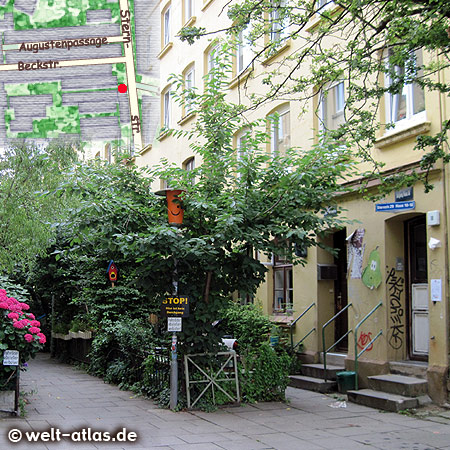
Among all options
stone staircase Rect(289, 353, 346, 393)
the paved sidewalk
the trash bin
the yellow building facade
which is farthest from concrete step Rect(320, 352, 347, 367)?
the paved sidewalk

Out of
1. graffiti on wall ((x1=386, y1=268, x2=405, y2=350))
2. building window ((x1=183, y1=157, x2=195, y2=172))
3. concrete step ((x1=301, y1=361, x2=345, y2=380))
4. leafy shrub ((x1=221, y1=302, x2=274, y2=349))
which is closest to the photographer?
graffiti on wall ((x1=386, y1=268, x2=405, y2=350))

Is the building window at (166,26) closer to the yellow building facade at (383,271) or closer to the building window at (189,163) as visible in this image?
the building window at (189,163)

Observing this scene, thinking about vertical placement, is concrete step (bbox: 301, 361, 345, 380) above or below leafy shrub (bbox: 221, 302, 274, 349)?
below

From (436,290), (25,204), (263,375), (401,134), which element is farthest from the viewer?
(25,204)

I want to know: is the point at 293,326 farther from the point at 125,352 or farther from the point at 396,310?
the point at 125,352

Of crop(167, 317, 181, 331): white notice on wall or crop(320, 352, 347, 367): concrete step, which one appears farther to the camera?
crop(320, 352, 347, 367): concrete step

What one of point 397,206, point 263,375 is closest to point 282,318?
point 263,375

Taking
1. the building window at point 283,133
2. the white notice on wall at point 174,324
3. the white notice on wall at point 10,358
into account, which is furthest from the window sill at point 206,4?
the white notice on wall at point 10,358

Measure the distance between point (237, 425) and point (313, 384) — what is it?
3.88m

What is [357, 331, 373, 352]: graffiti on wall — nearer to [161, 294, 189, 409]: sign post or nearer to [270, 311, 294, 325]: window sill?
[270, 311, 294, 325]: window sill

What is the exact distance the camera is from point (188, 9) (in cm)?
2289

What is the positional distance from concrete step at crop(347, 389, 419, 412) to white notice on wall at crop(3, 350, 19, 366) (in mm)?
6228

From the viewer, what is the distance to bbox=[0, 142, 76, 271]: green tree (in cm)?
1470

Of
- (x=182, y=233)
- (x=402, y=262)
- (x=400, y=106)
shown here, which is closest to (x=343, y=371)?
(x=402, y=262)
